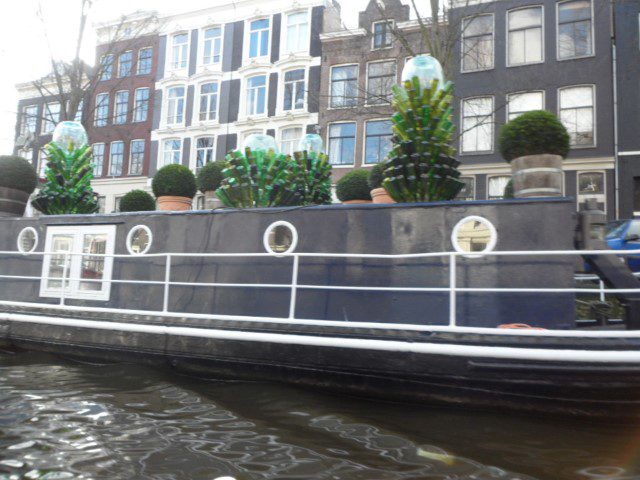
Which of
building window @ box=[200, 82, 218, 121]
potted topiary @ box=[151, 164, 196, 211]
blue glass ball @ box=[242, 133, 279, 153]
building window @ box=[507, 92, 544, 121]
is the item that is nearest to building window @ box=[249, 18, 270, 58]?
building window @ box=[200, 82, 218, 121]

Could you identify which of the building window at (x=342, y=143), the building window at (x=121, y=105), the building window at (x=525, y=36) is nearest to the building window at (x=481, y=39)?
the building window at (x=525, y=36)

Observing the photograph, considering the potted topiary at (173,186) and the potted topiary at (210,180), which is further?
the potted topiary at (210,180)

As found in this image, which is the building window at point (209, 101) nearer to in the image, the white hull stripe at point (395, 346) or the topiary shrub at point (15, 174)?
the topiary shrub at point (15, 174)

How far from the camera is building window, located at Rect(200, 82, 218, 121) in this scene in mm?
23303

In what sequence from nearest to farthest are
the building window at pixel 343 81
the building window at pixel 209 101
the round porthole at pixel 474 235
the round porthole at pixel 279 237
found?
the round porthole at pixel 474 235, the round porthole at pixel 279 237, the building window at pixel 343 81, the building window at pixel 209 101

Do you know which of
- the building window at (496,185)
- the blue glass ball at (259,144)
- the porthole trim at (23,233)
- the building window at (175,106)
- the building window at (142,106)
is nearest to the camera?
the blue glass ball at (259,144)

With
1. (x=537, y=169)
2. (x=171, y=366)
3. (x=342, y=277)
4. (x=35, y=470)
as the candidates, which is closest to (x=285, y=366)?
(x=342, y=277)

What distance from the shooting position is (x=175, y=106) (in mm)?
24219

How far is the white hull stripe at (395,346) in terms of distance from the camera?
342 cm

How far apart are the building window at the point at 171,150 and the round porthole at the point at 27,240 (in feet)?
58.2

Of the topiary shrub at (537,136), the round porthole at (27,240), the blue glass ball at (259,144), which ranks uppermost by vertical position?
the blue glass ball at (259,144)

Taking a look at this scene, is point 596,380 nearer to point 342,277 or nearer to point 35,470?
point 342,277

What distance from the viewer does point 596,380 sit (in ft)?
11.5

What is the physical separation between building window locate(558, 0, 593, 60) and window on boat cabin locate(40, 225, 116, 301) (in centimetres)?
1620
